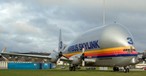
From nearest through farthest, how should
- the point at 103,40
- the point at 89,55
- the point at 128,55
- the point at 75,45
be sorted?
the point at 128,55, the point at 103,40, the point at 89,55, the point at 75,45

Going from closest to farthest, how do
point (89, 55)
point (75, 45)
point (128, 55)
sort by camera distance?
point (128, 55) → point (89, 55) → point (75, 45)

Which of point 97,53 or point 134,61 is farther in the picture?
point 97,53

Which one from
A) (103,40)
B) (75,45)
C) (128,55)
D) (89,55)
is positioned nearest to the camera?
(128,55)

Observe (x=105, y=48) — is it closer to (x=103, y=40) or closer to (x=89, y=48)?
(x=103, y=40)

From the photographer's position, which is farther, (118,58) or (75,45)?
(75,45)

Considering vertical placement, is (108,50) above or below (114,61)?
above

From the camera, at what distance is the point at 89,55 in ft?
185

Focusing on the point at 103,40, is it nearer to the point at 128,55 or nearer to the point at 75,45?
the point at 128,55

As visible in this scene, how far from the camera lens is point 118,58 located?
49469 mm

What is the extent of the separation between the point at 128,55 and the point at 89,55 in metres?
9.98

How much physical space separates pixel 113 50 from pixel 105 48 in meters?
2.05

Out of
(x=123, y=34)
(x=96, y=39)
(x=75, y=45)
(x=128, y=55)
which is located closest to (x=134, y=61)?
(x=128, y=55)

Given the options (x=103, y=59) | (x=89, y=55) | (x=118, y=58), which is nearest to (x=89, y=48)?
(x=89, y=55)

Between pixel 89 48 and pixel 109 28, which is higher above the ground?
pixel 109 28
